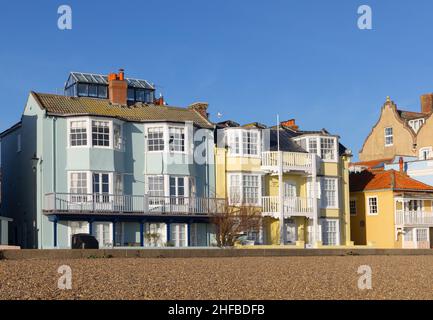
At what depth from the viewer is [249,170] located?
5062 cm

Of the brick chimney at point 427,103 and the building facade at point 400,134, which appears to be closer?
the building facade at point 400,134

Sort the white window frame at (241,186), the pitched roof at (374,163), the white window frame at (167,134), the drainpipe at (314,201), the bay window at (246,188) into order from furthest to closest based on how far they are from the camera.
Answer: the pitched roof at (374,163) → the drainpipe at (314,201) → the bay window at (246,188) → the white window frame at (241,186) → the white window frame at (167,134)

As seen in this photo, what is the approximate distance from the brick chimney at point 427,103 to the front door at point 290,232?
24302mm

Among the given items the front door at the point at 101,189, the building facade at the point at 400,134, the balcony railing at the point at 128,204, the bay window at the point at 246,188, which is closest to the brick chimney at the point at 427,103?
the building facade at the point at 400,134

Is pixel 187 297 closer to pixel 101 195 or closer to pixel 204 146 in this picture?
pixel 101 195

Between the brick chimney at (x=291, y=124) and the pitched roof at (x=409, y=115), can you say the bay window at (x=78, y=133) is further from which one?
the pitched roof at (x=409, y=115)

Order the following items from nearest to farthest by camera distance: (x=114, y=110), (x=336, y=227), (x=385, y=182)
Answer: (x=114, y=110) → (x=336, y=227) → (x=385, y=182)

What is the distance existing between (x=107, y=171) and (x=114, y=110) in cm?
439

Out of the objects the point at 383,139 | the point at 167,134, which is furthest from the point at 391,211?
the point at 383,139

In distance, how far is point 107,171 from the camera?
152 feet

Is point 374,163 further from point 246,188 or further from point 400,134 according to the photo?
point 246,188

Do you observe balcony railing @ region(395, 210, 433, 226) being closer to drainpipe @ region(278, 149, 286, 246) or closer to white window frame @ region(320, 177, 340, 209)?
white window frame @ region(320, 177, 340, 209)

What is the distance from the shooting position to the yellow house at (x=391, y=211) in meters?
54.8

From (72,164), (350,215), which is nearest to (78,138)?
(72,164)
